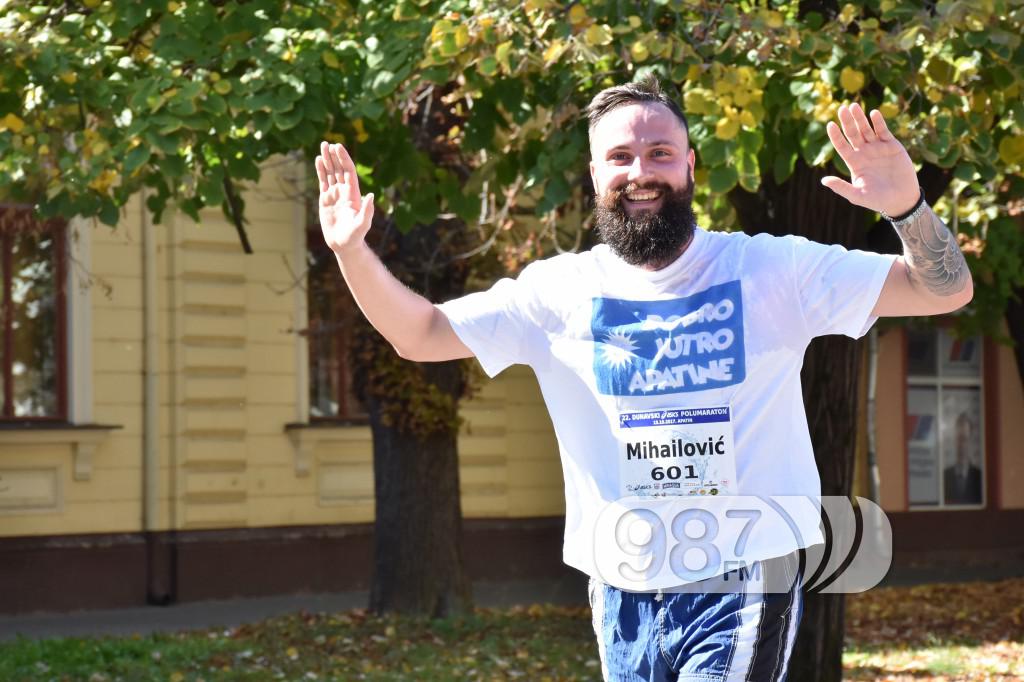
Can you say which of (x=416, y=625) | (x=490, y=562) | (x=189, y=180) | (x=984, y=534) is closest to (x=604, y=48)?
(x=189, y=180)

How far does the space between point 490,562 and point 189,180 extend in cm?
945

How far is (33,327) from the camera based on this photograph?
13.5 meters

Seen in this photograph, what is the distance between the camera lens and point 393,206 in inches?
330

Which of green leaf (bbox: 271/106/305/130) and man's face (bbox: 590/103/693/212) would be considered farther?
green leaf (bbox: 271/106/305/130)

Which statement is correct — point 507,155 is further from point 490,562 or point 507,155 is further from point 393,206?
point 490,562

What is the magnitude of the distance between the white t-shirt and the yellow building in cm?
878

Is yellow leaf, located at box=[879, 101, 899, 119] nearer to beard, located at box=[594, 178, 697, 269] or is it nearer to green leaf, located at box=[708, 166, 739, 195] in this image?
green leaf, located at box=[708, 166, 739, 195]

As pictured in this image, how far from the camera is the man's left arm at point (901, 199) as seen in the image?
3.33 metres

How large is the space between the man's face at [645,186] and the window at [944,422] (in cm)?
1706

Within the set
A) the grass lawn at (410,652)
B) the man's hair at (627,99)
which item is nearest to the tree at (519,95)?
the grass lawn at (410,652)

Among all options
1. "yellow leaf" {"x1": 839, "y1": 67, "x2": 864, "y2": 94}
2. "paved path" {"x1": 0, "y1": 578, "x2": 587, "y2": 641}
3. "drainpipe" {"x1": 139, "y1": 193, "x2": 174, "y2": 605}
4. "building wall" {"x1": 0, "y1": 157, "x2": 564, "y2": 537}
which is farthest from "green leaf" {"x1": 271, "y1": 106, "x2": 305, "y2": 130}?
"drainpipe" {"x1": 139, "y1": 193, "x2": 174, "y2": 605}

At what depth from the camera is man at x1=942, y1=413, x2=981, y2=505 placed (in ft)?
67.5

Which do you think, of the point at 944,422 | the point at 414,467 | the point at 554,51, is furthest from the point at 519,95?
the point at 944,422
